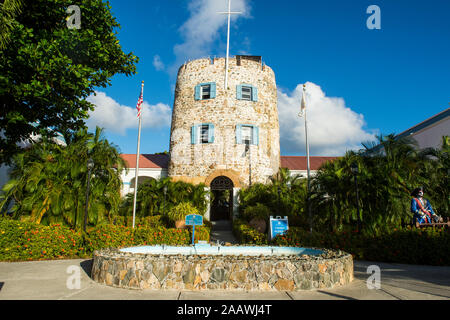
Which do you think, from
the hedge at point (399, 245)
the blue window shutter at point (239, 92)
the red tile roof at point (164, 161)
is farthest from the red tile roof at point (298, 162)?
the hedge at point (399, 245)

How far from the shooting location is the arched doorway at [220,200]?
18.0 metres

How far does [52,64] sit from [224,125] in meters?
10.8

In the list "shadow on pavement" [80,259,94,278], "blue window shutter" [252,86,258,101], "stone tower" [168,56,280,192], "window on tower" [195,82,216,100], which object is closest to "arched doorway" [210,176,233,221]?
"stone tower" [168,56,280,192]

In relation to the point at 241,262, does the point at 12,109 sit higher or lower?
higher

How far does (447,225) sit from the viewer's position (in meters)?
8.75

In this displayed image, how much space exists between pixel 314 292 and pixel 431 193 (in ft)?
34.7

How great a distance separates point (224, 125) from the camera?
17750 millimetres

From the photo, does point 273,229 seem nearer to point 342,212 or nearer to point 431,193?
point 342,212

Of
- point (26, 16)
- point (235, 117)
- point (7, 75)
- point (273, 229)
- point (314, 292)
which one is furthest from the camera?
point (235, 117)

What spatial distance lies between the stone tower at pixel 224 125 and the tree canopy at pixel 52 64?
7.13 meters

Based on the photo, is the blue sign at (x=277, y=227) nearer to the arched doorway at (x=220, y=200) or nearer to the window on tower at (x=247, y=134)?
the arched doorway at (x=220, y=200)

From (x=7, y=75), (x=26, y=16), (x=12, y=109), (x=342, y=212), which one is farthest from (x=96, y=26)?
(x=342, y=212)

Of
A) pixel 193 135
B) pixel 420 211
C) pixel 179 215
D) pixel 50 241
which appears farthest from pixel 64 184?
pixel 420 211

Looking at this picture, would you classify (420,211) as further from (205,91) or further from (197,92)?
(197,92)
